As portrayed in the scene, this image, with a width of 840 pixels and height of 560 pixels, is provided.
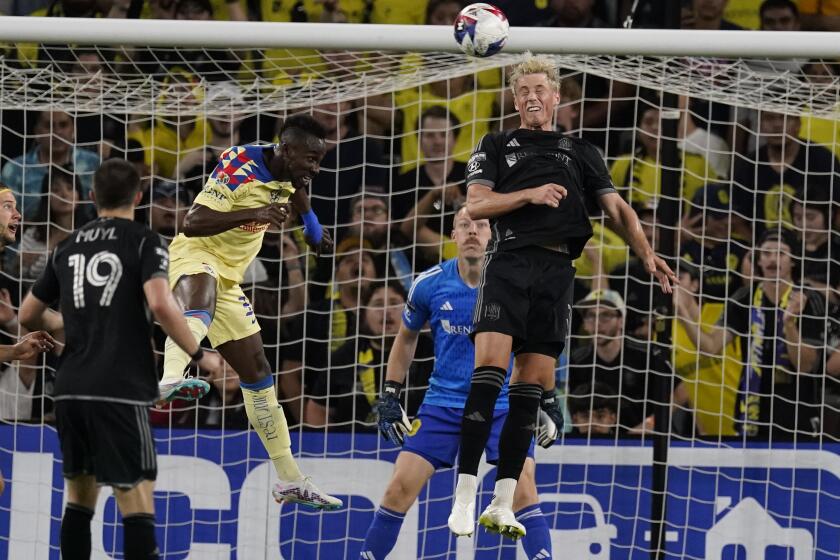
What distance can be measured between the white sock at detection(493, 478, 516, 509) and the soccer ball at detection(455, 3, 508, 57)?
2.06 m

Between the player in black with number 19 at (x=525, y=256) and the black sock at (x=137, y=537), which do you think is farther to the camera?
the player in black with number 19 at (x=525, y=256)

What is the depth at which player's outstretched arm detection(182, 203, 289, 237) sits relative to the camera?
21.6ft

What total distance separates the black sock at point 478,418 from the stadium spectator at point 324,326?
8.22 ft

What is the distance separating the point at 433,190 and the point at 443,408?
2.02 metres

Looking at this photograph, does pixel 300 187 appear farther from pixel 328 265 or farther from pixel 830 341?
pixel 830 341

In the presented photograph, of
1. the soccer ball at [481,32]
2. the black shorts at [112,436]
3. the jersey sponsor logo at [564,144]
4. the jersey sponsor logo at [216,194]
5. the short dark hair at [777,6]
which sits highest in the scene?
the soccer ball at [481,32]

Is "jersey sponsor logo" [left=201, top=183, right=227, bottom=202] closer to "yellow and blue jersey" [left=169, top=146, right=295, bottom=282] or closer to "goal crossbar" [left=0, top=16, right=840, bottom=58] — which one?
"yellow and blue jersey" [left=169, top=146, right=295, bottom=282]

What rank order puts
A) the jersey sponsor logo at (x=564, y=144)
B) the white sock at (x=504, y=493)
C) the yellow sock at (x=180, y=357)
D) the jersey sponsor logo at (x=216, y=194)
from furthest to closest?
the jersey sponsor logo at (x=216, y=194), the yellow sock at (x=180, y=357), the jersey sponsor logo at (x=564, y=144), the white sock at (x=504, y=493)

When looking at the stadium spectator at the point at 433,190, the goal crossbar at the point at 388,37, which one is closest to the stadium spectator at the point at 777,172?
the goal crossbar at the point at 388,37

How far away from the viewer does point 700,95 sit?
7.96 meters

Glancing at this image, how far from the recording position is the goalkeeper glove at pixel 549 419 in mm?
7027

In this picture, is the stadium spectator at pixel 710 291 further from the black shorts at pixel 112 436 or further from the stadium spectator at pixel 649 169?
the black shorts at pixel 112 436

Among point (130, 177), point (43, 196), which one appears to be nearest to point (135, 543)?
point (130, 177)

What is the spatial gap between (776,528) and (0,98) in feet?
17.6
